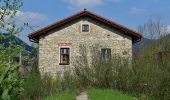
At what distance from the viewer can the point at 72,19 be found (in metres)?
31.6

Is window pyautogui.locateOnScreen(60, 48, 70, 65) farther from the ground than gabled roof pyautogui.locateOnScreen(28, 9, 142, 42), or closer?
closer

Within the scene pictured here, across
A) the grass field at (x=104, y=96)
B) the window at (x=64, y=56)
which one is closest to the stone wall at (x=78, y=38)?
the window at (x=64, y=56)

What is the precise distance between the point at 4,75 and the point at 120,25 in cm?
2950

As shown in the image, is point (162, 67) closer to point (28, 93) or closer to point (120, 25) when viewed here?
point (28, 93)

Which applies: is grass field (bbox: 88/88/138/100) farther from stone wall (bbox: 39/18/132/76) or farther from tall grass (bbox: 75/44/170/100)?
stone wall (bbox: 39/18/132/76)

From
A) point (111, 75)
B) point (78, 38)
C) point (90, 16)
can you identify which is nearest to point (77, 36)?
point (78, 38)

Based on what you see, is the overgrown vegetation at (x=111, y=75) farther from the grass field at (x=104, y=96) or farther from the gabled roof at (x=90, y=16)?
the gabled roof at (x=90, y=16)

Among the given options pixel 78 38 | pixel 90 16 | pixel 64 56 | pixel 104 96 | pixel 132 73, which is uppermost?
pixel 90 16

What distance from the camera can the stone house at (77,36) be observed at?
104 ft

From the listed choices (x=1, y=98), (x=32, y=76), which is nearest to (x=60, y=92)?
→ (x=32, y=76)

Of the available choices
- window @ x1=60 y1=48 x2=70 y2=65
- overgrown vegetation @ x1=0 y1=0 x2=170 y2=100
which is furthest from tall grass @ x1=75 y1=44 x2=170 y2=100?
window @ x1=60 y1=48 x2=70 y2=65

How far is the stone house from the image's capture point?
3158 centimetres

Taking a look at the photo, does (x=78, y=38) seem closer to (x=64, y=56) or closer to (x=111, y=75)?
(x=64, y=56)

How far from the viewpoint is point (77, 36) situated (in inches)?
1252
